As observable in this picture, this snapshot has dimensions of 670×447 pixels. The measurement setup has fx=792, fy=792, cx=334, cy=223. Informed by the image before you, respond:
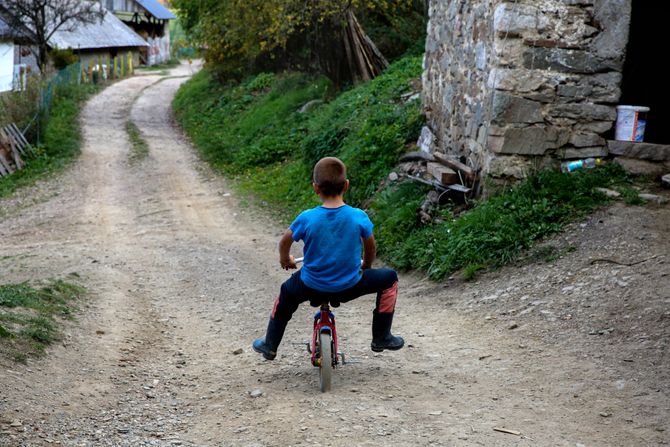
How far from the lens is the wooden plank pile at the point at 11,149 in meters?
18.9

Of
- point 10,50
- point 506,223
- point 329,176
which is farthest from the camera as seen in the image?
point 10,50

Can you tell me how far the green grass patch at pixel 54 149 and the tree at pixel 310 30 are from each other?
520 centimetres

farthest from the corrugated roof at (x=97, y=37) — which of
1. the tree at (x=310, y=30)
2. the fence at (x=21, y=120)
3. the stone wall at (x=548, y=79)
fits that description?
the stone wall at (x=548, y=79)

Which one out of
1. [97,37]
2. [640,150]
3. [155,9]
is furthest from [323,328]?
[155,9]

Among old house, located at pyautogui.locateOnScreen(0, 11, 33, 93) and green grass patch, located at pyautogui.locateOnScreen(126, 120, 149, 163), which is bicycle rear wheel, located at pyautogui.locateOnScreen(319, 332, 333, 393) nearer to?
green grass patch, located at pyautogui.locateOnScreen(126, 120, 149, 163)

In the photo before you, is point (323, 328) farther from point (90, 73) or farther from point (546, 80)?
point (90, 73)

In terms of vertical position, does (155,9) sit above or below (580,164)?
above

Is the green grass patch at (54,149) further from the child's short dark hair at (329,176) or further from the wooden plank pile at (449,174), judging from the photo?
the child's short dark hair at (329,176)

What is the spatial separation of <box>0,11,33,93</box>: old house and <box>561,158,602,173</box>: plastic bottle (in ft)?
95.7

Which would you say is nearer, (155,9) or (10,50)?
(10,50)

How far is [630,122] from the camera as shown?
8.98 metres

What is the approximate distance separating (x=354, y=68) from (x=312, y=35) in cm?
254

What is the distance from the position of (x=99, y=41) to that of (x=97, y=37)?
605 millimetres

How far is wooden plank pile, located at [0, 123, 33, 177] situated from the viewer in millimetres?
18938
